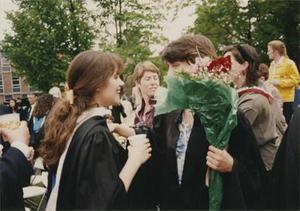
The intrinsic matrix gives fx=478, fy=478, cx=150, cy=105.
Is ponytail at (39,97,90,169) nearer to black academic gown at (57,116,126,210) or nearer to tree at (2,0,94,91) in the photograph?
black academic gown at (57,116,126,210)

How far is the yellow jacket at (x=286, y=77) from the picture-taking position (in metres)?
7.97

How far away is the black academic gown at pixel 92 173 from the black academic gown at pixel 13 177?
216mm

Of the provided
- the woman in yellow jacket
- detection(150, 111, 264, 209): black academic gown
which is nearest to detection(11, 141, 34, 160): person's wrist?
detection(150, 111, 264, 209): black academic gown

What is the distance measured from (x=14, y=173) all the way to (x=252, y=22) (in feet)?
69.7

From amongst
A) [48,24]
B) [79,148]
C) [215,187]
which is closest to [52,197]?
[79,148]

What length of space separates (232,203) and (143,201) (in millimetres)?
542

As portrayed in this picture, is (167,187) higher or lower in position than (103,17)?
lower

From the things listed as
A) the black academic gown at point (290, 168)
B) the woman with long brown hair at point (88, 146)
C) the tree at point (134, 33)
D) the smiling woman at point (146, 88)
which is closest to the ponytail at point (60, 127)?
the woman with long brown hair at point (88, 146)

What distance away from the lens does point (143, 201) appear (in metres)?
2.82

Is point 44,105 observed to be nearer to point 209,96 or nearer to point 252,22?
point 209,96

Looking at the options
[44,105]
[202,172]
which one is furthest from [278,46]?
[202,172]

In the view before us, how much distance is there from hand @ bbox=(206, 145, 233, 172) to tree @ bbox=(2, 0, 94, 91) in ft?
79.6

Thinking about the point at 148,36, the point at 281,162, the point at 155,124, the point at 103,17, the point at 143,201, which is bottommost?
the point at 143,201

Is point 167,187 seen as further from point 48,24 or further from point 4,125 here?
point 48,24
